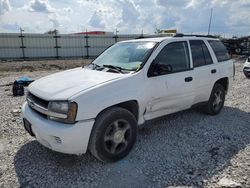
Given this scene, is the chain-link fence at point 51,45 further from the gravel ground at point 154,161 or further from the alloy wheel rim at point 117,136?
the alloy wheel rim at point 117,136

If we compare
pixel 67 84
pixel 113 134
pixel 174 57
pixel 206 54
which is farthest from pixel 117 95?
pixel 206 54

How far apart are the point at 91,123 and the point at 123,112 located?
1.71 ft

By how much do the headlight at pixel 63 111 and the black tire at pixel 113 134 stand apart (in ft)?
1.16

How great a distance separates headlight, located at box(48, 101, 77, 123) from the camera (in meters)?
2.85

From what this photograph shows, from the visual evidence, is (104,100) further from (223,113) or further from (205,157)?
A: (223,113)

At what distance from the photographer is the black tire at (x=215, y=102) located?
5168 mm

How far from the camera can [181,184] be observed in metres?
2.95

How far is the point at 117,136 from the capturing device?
334cm

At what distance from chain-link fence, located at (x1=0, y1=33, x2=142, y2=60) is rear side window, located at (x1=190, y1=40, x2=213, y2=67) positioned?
2001cm

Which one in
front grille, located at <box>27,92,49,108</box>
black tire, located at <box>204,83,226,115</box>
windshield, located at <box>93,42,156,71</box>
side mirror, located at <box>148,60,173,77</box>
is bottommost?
black tire, located at <box>204,83,226,115</box>

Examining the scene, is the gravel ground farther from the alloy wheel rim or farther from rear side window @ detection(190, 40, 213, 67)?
rear side window @ detection(190, 40, 213, 67)

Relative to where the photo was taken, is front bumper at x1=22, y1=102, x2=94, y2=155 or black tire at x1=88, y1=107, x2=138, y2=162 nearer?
front bumper at x1=22, y1=102, x2=94, y2=155

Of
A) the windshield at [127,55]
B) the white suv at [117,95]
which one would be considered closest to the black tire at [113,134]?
the white suv at [117,95]

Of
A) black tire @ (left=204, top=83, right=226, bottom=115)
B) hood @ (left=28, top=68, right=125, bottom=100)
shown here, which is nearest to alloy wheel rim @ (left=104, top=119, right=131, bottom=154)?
hood @ (left=28, top=68, right=125, bottom=100)
